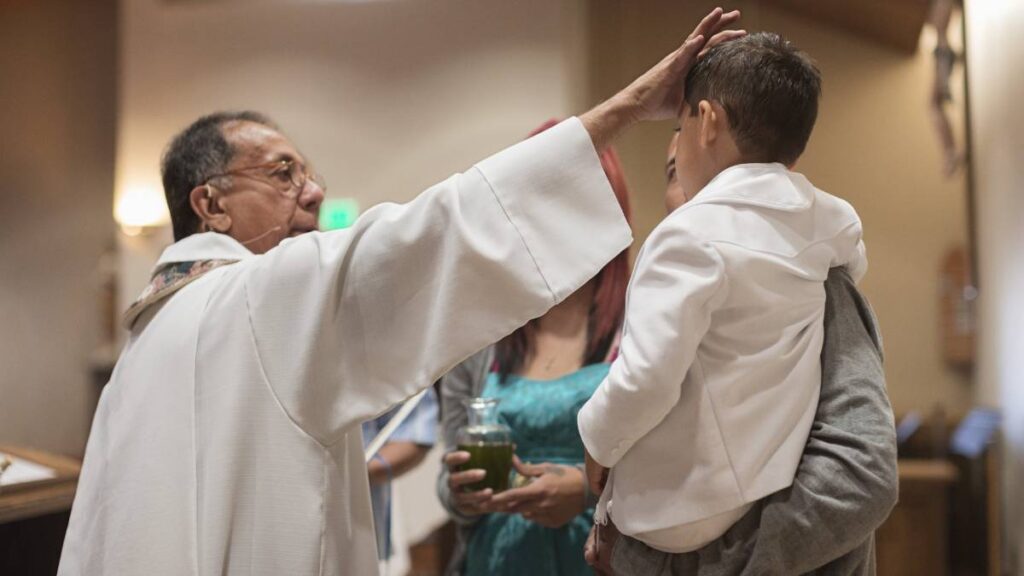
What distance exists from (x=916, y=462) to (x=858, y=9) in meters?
1.80

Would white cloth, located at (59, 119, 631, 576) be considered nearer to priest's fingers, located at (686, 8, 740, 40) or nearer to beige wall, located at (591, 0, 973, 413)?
priest's fingers, located at (686, 8, 740, 40)

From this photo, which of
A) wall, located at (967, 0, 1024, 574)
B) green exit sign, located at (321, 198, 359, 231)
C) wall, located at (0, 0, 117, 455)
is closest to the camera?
wall, located at (967, 0, 1024, 574)

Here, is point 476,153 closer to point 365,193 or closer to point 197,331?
point 365,193

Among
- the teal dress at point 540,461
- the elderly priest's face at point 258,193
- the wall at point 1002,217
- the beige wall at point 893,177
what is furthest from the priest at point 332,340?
the wall at point 1002,217

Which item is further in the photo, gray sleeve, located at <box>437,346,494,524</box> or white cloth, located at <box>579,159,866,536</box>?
gray sleeve, located at <box>437,346,494,524</box>

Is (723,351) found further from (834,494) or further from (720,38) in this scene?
(720,38)

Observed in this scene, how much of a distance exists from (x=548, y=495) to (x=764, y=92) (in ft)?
2.82

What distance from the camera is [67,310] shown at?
Answer: 7.07m

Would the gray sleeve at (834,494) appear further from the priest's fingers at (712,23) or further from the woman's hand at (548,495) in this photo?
the woman's hand at (548,495)

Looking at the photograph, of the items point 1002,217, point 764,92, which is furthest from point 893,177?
→ point 764,92

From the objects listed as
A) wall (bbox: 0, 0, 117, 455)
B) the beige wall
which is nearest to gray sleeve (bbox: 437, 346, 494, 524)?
the beige wall

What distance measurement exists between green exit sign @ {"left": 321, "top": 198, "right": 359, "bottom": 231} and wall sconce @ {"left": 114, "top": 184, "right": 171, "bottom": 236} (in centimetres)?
118

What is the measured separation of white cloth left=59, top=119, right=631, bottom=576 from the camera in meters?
1.32

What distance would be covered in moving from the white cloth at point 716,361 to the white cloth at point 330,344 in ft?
0.58
